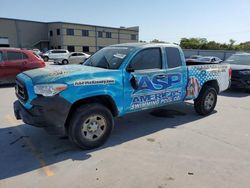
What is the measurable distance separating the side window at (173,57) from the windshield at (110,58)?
3.25 ft

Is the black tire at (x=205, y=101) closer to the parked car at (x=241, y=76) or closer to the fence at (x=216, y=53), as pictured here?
the parked car at (x=241, y=76)

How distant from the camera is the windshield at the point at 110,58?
4641 mm

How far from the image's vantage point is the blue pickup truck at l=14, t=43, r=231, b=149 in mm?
3736

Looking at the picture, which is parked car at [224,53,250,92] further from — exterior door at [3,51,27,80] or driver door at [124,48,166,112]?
exterior door at [3,51,27,80]

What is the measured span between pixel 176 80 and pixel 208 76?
140 cm

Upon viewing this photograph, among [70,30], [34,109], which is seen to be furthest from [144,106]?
[70,30]

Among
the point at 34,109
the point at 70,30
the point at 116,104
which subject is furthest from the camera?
the point at 70,30

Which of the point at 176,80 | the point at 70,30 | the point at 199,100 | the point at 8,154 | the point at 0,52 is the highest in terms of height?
the point at 70,30

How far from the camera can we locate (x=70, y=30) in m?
46.8

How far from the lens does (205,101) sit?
632 centimetres

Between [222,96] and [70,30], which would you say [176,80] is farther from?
[70,30]

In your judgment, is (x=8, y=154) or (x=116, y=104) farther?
(x=116, y=104)

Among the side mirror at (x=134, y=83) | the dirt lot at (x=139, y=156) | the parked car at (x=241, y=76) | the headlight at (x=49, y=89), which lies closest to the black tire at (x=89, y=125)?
the dirt lot at (x=139, y=156)

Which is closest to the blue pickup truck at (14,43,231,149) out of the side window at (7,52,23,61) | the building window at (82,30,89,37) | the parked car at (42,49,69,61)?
the side window at (7,52,23,61)
